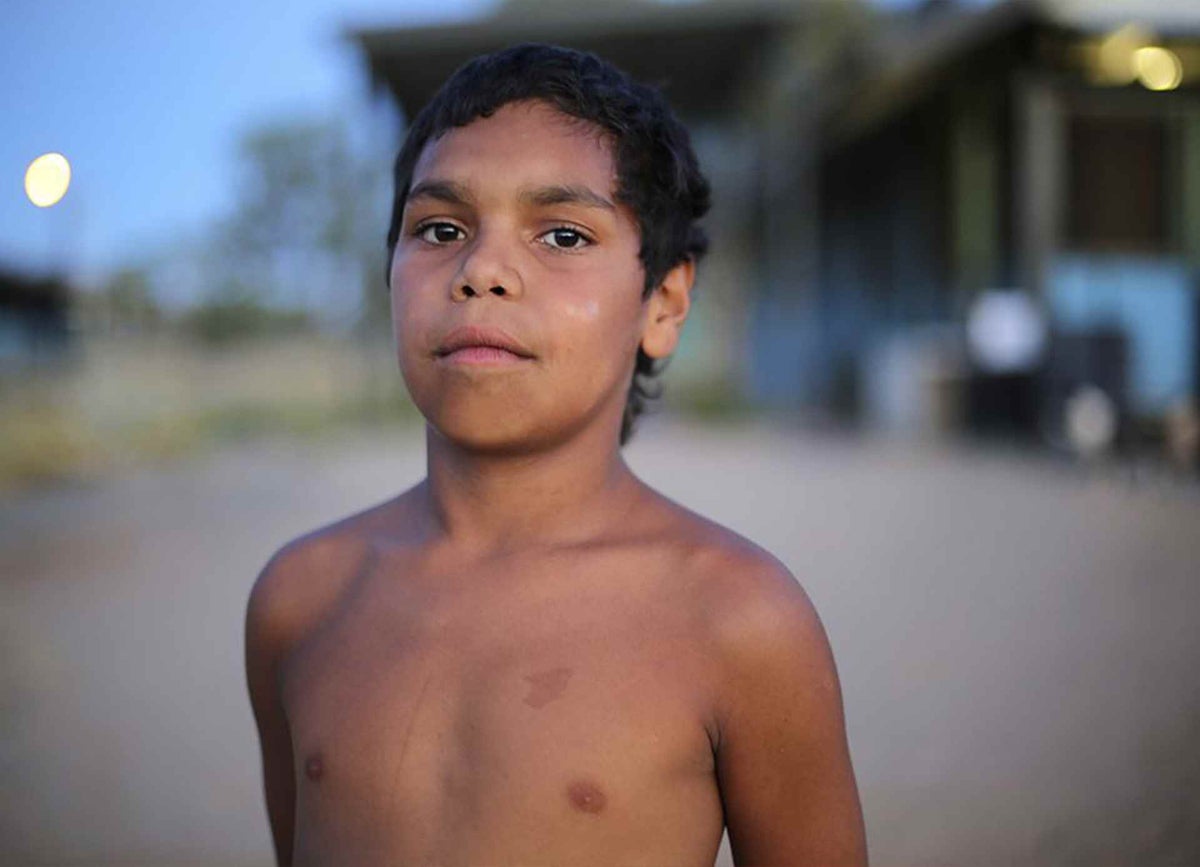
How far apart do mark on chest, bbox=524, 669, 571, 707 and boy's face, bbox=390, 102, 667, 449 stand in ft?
0.83

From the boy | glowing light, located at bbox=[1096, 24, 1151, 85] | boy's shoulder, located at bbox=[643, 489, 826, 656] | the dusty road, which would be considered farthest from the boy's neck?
glowing light, located at bbox=[1096, 24, 1151, 85]

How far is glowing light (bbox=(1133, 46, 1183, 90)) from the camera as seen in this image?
9.17m

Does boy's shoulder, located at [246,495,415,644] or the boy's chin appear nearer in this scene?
the boy's chin

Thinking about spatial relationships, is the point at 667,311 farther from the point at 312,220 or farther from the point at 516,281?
the point at 312,220

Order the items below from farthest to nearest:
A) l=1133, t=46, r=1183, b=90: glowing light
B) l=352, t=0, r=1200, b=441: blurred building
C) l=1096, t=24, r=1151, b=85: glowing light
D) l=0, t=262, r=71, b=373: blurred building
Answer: l=352, t=0, r=1200, b=441: blurred building < l=1133, t=46, r=1183, b=90: glowing light < l=1096, t=24, r=1151, b=85: glowing light < l=0, t=262, r=71, b=373: blurred building

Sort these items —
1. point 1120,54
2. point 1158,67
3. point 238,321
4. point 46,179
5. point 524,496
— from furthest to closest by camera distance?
point 238,321
point 1158,67
point 1120,54
point 46,179
point 524,496

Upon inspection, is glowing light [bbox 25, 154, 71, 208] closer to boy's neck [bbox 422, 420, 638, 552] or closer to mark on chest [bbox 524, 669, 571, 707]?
boy's neck [bbox 422, 420, 638, 552]

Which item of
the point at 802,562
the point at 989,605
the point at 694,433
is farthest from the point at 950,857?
the point at 694,433

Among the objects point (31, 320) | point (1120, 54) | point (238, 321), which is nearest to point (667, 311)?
point (31, 320)

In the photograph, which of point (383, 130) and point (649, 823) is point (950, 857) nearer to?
point (649, 823)

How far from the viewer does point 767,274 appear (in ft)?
53.4

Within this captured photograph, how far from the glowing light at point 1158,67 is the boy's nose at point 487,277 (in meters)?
9.63

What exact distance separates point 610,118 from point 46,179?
0.84 m

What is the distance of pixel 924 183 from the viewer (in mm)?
12820
